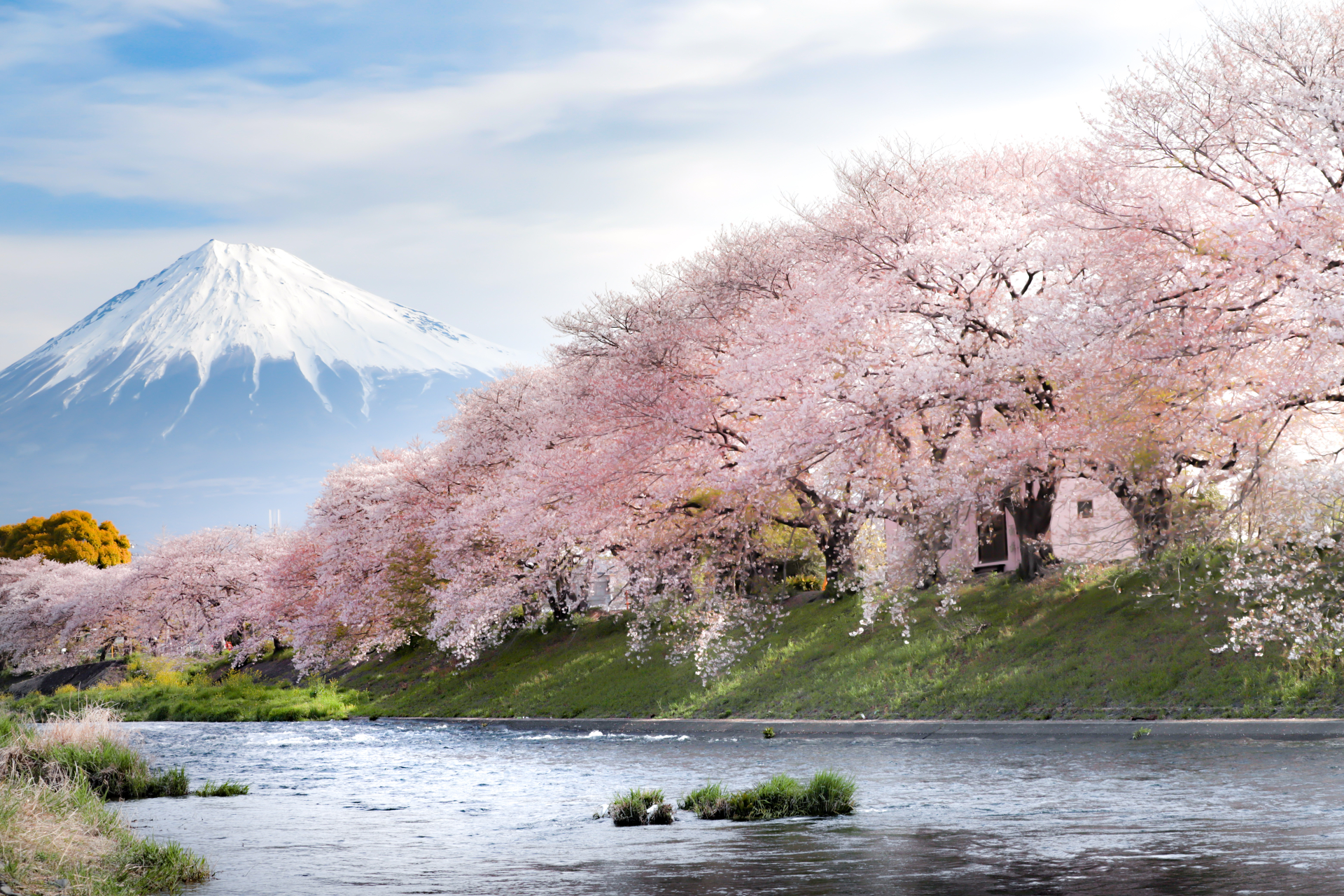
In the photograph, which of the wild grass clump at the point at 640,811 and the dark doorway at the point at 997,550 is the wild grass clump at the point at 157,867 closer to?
the wild grass clump at the point at 640,811

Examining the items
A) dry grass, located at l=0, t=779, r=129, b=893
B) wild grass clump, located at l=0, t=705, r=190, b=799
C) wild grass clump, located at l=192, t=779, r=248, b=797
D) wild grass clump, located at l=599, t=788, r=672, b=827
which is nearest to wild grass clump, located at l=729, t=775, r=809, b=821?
wild grass clump, located at l=599, t=788, r=672, b=827

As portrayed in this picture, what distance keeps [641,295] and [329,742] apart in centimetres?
1489

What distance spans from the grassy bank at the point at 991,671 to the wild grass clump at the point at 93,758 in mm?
13806

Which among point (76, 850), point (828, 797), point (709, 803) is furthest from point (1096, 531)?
point (76, 850)

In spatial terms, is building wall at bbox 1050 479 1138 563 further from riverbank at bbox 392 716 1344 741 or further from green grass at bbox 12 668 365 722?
green grass at bbox 12 668 365 722

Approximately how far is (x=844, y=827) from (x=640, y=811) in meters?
2.24

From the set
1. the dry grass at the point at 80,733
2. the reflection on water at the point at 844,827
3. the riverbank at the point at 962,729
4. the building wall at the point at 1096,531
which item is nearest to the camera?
the reflection on water at the point at 844,827

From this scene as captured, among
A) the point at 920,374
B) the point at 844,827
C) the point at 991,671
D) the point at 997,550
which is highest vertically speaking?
the point at 920,374

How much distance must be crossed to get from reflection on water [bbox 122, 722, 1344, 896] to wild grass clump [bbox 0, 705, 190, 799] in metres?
1.02

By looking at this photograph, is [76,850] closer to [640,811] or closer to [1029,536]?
[640,811]

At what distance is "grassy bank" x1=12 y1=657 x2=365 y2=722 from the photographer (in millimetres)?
41500

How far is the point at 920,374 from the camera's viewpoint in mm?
24266

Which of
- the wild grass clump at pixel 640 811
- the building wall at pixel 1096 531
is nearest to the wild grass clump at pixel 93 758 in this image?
the wild grass clump at pixel 640 811

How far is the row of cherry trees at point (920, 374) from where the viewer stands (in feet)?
62.4
